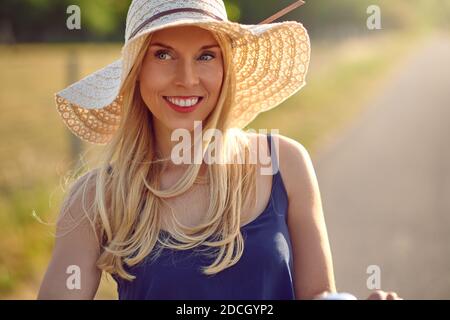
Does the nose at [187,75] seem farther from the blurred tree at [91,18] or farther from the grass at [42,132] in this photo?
the blurred tree at [91,18]

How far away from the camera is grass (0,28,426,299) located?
5.14 metres

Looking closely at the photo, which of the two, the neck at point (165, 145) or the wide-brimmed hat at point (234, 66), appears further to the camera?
the neck at point (165, 145)

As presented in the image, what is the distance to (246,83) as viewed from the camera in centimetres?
262

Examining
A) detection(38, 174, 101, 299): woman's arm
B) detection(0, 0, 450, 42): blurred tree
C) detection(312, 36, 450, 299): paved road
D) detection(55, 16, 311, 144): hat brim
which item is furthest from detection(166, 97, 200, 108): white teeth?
detection(0, 0, 450, 42): blurred tree

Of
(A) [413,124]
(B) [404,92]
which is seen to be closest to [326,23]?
(B) [404,92]

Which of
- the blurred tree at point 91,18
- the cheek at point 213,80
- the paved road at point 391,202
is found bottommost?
the paved road at point 391,202

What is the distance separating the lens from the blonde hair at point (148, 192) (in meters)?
2.17

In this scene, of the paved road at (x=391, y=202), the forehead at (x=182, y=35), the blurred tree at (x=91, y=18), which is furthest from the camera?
the blurred tree at (x=91, y=18)

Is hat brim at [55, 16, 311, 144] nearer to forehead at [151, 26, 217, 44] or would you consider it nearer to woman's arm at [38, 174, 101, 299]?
forehead at [151, 26, 217, 44]

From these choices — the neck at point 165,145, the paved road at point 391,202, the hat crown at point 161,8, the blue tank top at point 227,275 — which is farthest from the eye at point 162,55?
the paved road at point 391,202

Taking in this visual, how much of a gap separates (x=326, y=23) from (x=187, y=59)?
5301 cm

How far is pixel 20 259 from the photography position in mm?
5137

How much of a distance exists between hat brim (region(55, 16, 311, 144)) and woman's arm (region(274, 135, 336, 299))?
0.28m

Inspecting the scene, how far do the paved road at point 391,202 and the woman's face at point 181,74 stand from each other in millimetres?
2784
